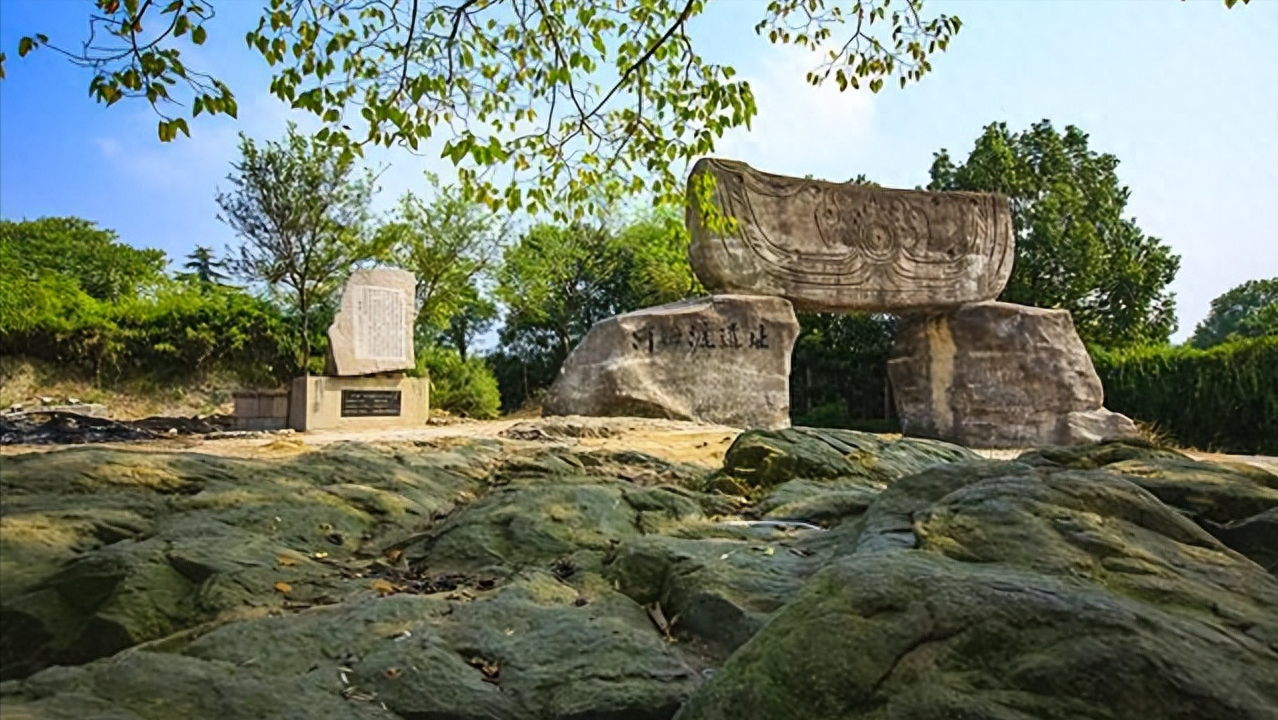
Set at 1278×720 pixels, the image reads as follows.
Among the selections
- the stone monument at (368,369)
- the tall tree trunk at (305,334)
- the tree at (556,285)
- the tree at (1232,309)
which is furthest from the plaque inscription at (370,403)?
the tree at (1232,309)

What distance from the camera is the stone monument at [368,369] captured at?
1220cm

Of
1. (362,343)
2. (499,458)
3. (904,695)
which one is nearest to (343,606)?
(904,695)

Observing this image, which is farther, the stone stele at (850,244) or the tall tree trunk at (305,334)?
the tall tree trunk at (305,334)

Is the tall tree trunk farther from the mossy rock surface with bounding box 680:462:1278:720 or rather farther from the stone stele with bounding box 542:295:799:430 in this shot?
the mossy rock surface with bounding box 680:462:1278:720

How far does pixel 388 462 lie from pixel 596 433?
390cm

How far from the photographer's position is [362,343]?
1273 cm

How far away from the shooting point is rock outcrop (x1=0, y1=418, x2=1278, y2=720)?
1.40 m

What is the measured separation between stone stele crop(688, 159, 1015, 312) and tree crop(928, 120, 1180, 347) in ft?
24.7

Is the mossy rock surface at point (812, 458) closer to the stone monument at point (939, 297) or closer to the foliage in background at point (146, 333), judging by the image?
the stone monument at point (939, 297)

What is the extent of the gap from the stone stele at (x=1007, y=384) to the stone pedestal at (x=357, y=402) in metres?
7.27

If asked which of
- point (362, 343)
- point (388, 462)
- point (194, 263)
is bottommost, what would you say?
point (388, 462)

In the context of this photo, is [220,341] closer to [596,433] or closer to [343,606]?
[596,433]

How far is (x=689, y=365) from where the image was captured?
10.0 meters

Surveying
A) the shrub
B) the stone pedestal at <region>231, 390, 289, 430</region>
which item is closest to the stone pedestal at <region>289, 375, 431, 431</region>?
the stone pedestal at <region>231, 390, 289, 430</region>
